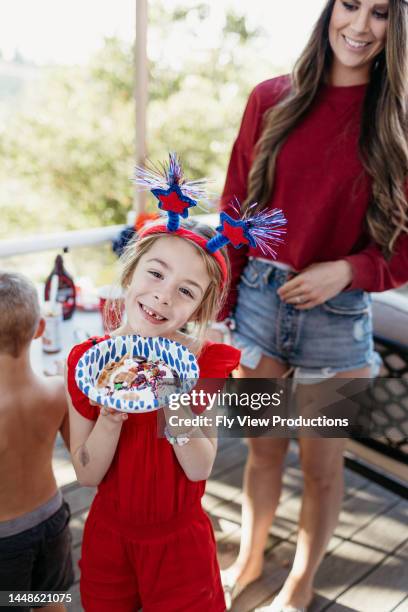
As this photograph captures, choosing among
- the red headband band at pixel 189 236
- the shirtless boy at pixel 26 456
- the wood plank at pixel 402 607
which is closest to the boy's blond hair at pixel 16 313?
the shirtless boy at pixel 26 456

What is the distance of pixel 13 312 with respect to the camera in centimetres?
138

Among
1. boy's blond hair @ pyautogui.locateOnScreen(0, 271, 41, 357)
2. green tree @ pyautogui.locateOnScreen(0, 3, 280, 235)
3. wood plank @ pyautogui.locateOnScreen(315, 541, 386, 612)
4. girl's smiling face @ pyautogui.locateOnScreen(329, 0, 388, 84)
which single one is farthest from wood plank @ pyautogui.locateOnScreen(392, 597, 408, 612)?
green tree @ pyautogui.locateOnScreen(0, 3, 280, 235)

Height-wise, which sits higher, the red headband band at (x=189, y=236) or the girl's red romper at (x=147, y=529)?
the red headband band at (x=189, y=236)

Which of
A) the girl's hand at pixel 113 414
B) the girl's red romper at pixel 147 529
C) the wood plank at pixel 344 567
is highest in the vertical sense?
the girl's hand at pixel 113 414

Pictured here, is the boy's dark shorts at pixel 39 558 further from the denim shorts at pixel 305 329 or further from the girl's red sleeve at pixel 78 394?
the denim shorts at pixel 305 329

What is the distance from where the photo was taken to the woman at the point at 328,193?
4.97 feet

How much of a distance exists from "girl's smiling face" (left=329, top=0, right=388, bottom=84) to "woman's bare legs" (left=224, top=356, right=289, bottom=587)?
104 centimetres

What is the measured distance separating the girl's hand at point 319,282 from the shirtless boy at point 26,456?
24.4 inches

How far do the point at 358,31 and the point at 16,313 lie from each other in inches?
39.5

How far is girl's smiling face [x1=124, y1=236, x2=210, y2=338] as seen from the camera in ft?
4.06

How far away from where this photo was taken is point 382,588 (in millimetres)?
2086

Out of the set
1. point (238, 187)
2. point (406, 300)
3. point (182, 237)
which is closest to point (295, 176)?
point (238, 187)

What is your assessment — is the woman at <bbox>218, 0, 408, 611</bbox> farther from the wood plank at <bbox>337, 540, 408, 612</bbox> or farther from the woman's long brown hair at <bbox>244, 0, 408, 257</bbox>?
the wood plank at <bbox>337, 540, 408, 612</bbox>

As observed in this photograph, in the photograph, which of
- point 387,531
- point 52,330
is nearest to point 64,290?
point 52,330
